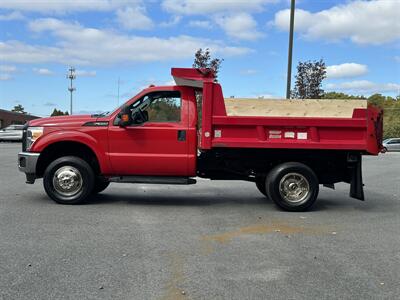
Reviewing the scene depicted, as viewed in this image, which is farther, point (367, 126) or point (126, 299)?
point (367, 126)

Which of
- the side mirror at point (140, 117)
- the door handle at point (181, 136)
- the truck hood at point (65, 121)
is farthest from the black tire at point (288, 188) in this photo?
the truck hood at point (65, 121)

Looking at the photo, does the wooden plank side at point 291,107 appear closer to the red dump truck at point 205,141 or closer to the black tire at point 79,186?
the red dump truck at point 205,141

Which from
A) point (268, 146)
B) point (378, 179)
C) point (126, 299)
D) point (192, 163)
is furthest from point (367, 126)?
point (378, 179)

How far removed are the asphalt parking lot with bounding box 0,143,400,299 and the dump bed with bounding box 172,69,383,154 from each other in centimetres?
118

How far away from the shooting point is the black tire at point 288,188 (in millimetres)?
8797

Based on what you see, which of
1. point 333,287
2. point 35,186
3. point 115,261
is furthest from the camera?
point 35,186

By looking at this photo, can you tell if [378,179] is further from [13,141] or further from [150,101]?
[13,141]

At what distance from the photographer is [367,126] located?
28.5 ft

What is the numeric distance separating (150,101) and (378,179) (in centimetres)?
875

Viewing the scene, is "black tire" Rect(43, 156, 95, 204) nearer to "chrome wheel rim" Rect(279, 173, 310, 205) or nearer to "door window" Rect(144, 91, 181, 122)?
"door window" Rect(144, 91, 181, 122)

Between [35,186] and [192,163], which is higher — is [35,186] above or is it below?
below

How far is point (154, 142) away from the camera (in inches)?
352

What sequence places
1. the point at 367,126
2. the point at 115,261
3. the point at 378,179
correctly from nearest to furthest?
the point at 115,261 < the point at 367,126 < the point at 378,179

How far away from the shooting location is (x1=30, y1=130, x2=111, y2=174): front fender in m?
8.95
